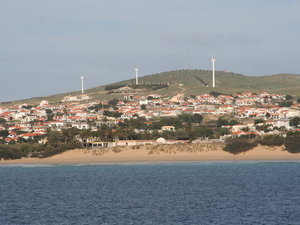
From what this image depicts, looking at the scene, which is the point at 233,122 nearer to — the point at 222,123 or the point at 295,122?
the point at 222,123

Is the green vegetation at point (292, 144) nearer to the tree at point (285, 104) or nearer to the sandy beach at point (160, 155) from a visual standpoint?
the sandy beach at point (160, 155)

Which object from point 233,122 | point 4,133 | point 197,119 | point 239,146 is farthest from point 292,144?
point 4,133

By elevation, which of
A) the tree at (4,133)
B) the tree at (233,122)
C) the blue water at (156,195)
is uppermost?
the tree at (233,122)

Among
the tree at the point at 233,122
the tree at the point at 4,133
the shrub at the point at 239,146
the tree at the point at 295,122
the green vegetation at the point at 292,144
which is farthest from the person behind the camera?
the tree at the point at 4,133

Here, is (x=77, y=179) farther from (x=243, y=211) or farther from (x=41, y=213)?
(x=243, y=211)

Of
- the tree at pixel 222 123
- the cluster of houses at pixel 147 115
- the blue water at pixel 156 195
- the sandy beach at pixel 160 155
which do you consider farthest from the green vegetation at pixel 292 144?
the tree at pixel 222 123

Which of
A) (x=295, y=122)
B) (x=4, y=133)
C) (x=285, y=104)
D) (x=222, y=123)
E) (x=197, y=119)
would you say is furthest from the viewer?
(x=285, y=104)

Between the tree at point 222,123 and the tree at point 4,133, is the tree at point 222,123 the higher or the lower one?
the higher one
